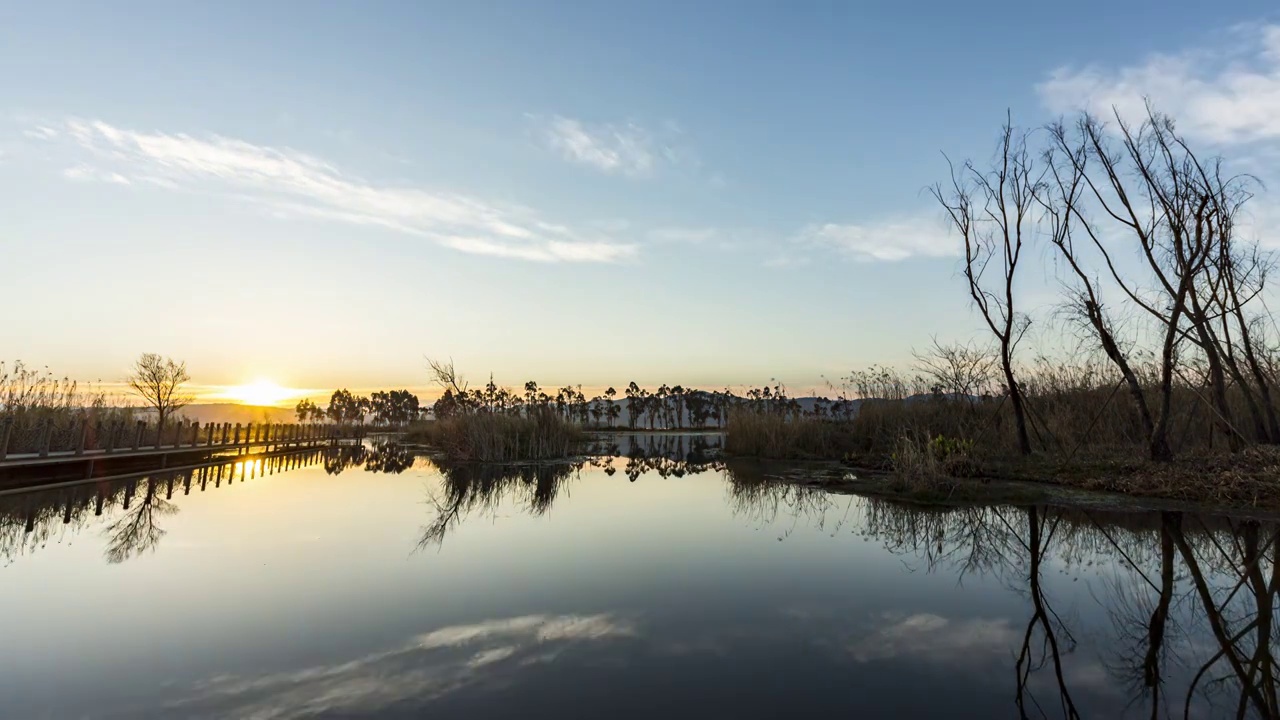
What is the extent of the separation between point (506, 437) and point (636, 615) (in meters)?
18.9

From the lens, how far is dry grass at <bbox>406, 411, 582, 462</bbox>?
22.8m

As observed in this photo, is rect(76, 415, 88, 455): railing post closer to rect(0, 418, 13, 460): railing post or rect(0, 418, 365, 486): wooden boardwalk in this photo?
rect(0, 418, 365, 486): wooden boardwalk

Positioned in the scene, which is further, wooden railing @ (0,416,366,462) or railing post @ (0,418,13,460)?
wooden railing @ (0,416,366,462)

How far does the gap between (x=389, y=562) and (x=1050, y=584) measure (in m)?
7.68

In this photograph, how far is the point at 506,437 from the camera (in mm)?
23734

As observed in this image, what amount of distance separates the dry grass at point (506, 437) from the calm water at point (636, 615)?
38.9 ft

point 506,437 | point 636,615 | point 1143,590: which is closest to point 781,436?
point 506,437

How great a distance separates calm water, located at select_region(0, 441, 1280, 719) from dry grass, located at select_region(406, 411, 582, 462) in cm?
1186

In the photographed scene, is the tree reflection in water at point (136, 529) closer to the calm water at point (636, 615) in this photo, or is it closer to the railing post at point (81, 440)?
the calm water at point (636, 615)

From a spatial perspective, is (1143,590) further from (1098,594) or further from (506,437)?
(506,437)

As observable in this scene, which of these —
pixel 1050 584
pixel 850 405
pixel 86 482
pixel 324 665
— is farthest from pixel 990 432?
pixel 86 482

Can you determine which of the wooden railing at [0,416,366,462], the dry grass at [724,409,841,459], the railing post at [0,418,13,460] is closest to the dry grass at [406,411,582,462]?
the dry grass at [724,409,841,459]

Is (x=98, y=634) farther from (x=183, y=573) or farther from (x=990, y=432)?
(x=990, y=432)

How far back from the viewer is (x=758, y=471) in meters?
18.7
